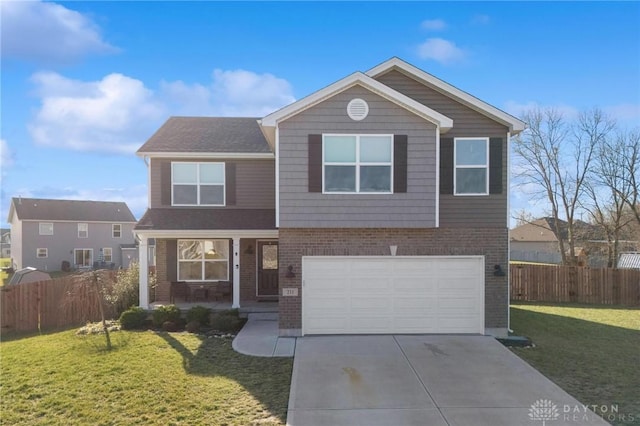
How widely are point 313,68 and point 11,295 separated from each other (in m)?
12.0

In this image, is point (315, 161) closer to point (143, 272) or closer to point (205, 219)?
point (205, 219)

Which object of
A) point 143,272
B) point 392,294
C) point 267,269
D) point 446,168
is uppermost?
point 446,168

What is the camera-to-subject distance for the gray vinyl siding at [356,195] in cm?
1007

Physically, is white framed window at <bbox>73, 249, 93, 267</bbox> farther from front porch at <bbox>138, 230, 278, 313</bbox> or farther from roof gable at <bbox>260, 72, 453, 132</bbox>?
roof gable at <bbox>260, 72, 453, 132</bbox>

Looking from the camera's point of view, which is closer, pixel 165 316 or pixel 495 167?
pixel 495 167

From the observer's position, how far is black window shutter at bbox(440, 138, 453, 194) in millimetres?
10633

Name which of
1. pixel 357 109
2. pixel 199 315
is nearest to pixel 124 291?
pixel 199 315

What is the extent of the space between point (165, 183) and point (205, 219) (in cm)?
198

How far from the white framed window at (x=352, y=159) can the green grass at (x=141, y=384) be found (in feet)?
14.3

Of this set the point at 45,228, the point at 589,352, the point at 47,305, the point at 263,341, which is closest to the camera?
the point at 589,352

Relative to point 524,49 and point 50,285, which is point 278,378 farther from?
point 524,49

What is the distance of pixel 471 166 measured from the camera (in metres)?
10.7

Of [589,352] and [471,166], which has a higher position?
[471,166]
